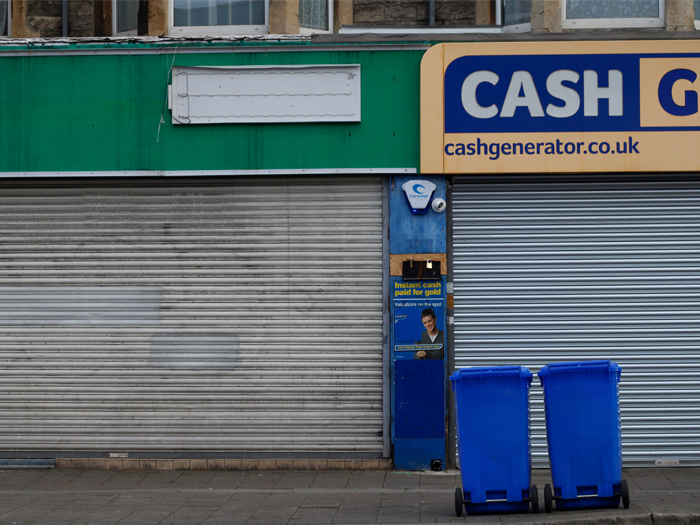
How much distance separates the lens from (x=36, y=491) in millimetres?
7484

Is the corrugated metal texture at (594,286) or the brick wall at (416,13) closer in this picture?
the corrugated metal texture at (594,286)

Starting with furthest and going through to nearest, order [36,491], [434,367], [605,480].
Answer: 1. [434,367]
2. [36,491]
3. [605,480]

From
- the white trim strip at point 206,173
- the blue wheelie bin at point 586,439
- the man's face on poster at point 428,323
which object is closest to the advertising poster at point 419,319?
the man's face on poster at point 428,323

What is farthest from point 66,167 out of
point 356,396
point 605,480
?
point 605,480

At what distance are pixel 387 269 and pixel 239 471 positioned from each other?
2.94m

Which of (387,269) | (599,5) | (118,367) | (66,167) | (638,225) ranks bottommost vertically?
(118,367)

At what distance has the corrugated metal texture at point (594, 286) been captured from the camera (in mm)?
8383

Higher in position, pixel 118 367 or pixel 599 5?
pixel 599 5

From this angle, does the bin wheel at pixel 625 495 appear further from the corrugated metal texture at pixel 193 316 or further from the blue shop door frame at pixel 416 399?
the corrugated metal texture at pixel 193 316

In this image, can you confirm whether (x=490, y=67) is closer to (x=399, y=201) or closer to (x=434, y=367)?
(x=399, y=201)

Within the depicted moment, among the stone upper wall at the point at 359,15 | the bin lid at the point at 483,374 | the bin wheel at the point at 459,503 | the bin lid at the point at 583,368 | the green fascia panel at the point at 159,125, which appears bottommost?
the bin wheel at the point at 459,503

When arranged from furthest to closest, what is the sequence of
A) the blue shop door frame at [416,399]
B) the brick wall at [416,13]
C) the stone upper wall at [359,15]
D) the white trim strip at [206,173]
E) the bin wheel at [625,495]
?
the brick wall at [416,13] → the stone upper wall at [359,15] → the white trim strip at [206,173] → the blue shop door frame at [416,399] → the bin wheel at [625,495]

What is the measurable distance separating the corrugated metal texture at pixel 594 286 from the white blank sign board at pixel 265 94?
1.78 meters

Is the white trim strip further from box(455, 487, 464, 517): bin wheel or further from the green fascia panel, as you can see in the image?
box(455, 487, 464, 517): bin wheel
